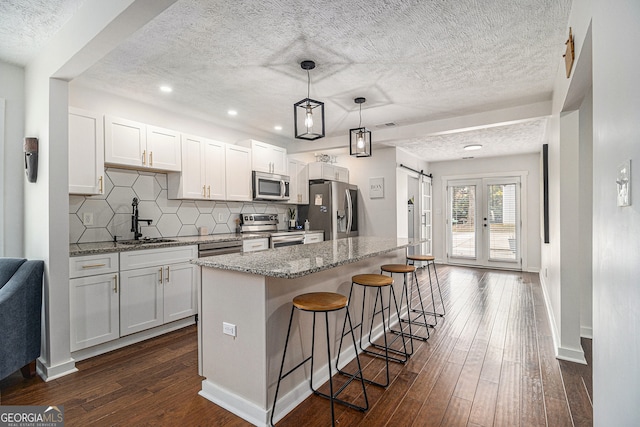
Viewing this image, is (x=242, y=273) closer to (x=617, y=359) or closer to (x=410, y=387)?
(x=410, y=387)

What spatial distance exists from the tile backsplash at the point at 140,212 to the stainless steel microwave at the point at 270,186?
49cm

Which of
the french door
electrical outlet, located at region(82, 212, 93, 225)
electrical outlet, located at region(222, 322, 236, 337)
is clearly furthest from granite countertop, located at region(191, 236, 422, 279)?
the french door

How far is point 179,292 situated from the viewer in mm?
3297

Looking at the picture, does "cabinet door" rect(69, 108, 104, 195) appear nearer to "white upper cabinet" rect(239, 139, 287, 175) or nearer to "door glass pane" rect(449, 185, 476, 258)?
"white upper cabinet" rect(239, 139, 287, 175)

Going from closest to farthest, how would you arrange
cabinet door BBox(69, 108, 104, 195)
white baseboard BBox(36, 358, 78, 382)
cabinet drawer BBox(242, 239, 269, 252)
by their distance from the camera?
white baseboard BBox(36, 358, 78, 382) < cabinet door BBox(69, 108, 104, 195) < cabinet drawer BBox(242, 239, 269, 252)

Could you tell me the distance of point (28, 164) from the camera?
Answer: 2.46 metres

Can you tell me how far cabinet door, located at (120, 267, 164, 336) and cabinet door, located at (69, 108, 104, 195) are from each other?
89 centimetres

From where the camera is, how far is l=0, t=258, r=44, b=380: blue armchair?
209 cm

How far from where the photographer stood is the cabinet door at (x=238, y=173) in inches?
167

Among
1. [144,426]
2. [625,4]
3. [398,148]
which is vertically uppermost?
[398,148]

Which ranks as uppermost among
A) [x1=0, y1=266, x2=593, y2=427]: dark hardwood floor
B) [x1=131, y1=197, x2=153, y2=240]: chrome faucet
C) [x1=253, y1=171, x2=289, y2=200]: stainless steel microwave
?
[x1=253, y1=171, x2=289, y2=200]: stainless steel microwave

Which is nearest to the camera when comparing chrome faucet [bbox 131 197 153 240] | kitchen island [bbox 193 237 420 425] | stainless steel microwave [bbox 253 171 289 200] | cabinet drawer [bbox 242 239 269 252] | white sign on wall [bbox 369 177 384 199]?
kitchen island [bbox 193 237 420 425]

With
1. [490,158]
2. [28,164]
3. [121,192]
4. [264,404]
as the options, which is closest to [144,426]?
[264,404]

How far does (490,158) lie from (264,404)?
272 inches
